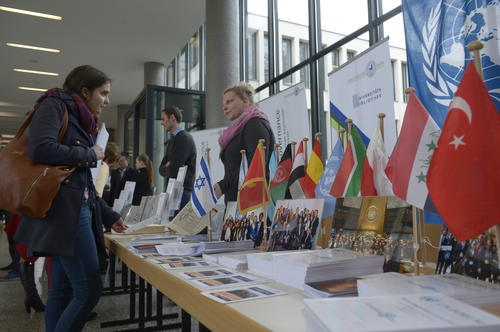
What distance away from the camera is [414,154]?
1017 mm

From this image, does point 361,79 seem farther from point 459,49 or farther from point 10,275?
point 10,275

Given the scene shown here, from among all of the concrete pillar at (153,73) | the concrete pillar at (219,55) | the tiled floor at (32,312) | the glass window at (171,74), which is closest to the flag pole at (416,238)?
the tiled floor at (32,312)

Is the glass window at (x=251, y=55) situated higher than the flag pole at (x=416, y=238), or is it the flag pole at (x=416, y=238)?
the glass window at (x=251, y=55)

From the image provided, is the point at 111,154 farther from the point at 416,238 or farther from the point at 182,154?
the point at 416,238

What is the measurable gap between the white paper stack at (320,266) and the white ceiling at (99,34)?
608 centimetres

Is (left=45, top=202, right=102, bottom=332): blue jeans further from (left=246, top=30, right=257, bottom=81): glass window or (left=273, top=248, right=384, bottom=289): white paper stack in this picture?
(left=246, top=30, right=257, bottom=81): glass window

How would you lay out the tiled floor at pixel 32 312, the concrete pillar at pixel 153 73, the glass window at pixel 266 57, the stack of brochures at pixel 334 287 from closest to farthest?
the stack of brochures at pixel 334 287 → the tiled floor at pixel 32 312 → the glass window at pixel 266 57 → the concrete pillar at pixel 153 73

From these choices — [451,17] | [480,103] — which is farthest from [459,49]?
[480,103]

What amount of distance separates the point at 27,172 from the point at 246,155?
1062 millimetres

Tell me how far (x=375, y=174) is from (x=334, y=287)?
510 mm

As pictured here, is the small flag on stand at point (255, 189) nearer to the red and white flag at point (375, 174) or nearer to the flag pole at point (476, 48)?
the red and white flag at point (375, 174)

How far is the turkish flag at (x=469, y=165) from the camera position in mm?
766

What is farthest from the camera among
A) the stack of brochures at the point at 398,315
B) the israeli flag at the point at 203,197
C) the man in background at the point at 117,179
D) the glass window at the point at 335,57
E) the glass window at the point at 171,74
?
the glass window at the point at 171,74

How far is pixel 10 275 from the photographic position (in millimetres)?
4422
